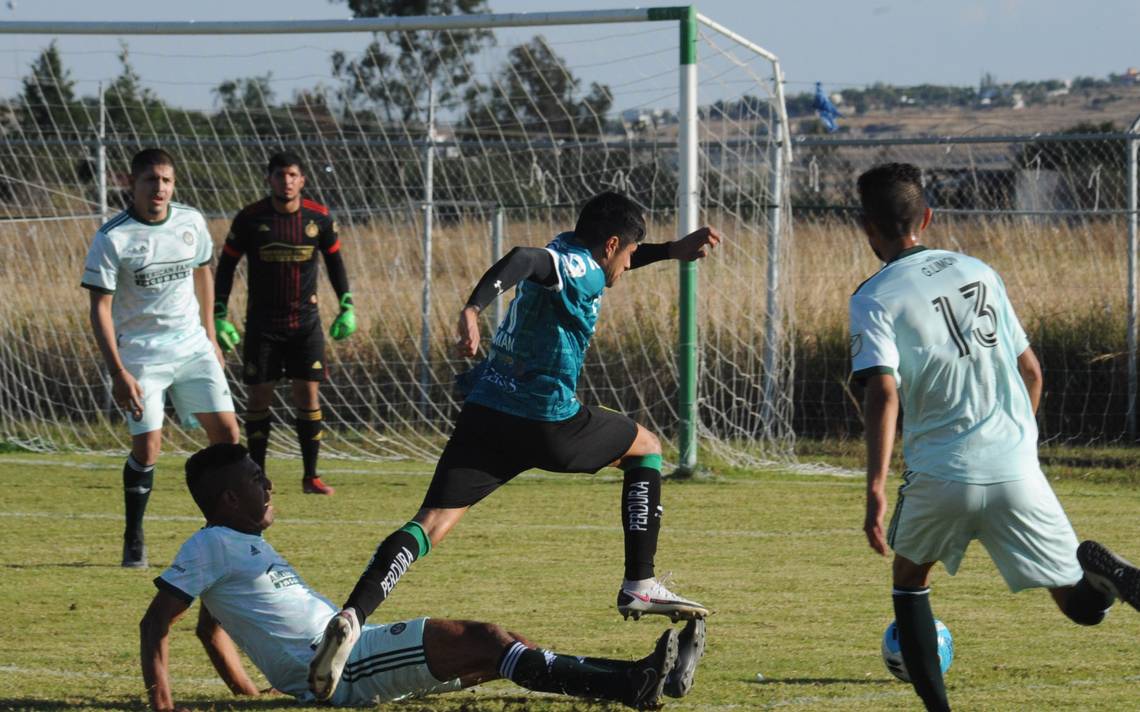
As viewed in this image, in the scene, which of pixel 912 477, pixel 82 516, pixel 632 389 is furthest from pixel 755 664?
pixel 632 389

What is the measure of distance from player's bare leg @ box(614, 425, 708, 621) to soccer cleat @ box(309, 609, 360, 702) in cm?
131

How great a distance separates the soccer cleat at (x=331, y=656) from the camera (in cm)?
478

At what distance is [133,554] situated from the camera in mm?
8133

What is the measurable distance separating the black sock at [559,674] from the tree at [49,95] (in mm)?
10443

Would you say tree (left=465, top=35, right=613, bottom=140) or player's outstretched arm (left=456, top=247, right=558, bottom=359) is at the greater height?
tree (left=465, top=35, right=613, bottom=140)

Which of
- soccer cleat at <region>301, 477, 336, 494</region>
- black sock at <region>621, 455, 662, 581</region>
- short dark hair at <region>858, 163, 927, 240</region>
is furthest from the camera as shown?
soccer cleat at <region>301, 477, 336, 494</region>

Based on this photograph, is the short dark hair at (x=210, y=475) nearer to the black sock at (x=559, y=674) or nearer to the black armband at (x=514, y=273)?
the black armband at (x=514, y=273)

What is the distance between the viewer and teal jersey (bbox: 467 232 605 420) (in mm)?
5645

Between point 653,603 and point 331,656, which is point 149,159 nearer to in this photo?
Result: point 653,603

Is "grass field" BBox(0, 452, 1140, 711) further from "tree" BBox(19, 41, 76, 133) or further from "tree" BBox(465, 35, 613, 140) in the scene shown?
"tree" BBox(19, 41, 76, 133)

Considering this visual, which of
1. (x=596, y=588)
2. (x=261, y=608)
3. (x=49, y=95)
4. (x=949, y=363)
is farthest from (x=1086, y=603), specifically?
(x=49, y=95)

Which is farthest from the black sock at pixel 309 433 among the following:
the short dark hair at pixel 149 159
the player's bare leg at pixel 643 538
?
the player's bare leg at pixel 643 538

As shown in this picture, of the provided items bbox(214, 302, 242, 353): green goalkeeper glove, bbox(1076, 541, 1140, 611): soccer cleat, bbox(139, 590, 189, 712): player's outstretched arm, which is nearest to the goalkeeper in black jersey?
bbox(214, 302, 242, 353): green goalkeeper glove

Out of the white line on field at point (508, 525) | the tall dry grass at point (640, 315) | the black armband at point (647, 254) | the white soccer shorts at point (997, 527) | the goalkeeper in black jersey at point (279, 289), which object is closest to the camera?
the white soccer shorts at point (997, 527)
